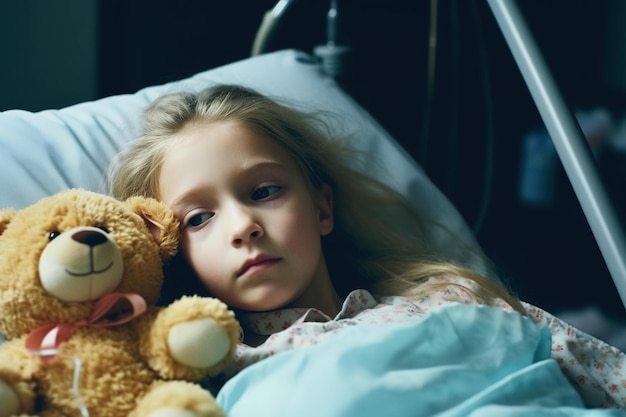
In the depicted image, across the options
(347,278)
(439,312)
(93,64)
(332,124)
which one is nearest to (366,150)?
(332,124)

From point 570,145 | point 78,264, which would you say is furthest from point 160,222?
point 570,145

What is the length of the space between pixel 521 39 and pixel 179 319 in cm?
56

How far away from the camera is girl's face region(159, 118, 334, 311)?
3.06 ft

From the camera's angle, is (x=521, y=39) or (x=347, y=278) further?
(x=347, y=278)

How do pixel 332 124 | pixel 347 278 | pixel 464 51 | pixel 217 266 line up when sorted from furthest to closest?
pixel 464 51 < pixel 332 124 < pixel 347 278 < pixel 217 266

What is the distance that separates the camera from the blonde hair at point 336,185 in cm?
106

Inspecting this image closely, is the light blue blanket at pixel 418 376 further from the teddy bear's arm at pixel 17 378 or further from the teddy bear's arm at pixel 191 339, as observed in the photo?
the teddy bear's arm at pixel 17 378

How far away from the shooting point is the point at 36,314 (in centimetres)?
78

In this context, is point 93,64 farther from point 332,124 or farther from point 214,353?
point 214,353

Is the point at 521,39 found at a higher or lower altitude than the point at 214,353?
higher

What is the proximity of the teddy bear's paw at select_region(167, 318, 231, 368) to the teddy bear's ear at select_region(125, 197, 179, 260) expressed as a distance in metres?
0.16

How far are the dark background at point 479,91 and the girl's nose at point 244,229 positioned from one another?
905 mm

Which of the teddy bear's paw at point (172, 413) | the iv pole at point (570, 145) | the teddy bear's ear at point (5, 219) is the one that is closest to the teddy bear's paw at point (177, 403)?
the teddy bear's paw at point (172, 413)

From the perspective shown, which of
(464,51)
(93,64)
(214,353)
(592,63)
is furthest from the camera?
(592,63)
